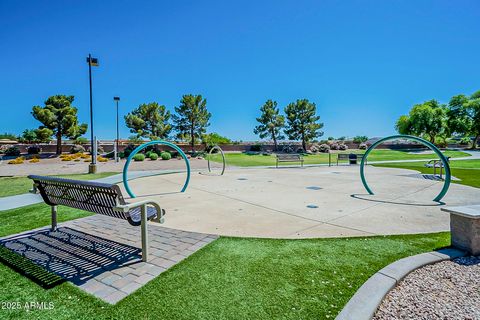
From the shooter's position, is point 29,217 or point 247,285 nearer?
point 247,285

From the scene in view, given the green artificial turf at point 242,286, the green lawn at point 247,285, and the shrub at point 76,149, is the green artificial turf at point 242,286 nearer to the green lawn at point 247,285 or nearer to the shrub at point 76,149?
the green lawn at point 247,285

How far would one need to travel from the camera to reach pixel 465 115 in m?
59.8

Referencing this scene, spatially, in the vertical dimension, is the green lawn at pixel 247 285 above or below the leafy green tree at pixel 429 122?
below

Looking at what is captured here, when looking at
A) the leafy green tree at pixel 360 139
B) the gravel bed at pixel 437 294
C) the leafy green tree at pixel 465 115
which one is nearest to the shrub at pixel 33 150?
the gravel bed at pixel 437 294

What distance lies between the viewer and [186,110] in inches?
1737

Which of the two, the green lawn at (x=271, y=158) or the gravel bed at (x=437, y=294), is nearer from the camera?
the gravel bed at (x=437, y=294)

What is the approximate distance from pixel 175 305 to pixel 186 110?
4326 centimetres

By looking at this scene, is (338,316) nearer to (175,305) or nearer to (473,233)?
(175,305)

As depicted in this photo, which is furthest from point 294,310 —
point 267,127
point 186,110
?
point 267,127

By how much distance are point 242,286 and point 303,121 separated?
52.4 metres

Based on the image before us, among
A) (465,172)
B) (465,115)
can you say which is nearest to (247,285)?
(465,172)

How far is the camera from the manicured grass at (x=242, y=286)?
2.58 m

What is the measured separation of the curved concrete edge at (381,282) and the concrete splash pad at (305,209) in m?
1.16

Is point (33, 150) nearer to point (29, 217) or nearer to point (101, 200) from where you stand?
point (29, 217)
